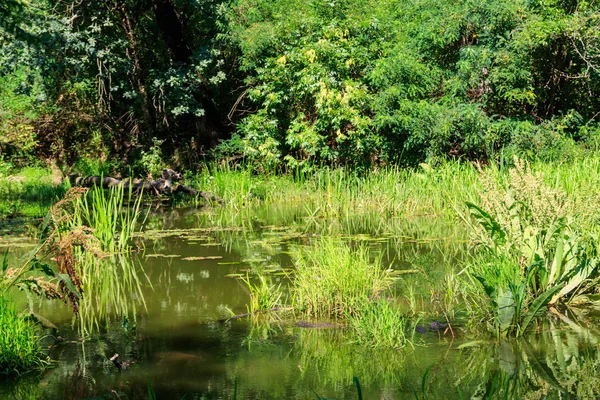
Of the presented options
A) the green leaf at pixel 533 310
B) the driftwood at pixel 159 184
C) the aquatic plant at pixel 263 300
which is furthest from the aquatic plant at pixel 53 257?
the driftwood at pixel 159 184

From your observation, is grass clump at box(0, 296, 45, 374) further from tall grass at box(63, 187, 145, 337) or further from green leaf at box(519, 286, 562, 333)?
green leaf at box(519, 286, 562, 333)

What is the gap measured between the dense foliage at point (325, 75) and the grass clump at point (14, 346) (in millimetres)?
9856

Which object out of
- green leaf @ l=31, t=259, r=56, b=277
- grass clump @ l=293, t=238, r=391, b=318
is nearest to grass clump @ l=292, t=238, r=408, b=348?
grass clump @ l=293, t=238, r=391, b=318

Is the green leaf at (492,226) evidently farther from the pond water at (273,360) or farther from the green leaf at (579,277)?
the pond water at (273,360)

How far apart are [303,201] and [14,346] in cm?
917

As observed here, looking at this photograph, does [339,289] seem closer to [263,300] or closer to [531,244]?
[263,300]

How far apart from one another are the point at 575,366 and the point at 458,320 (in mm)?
1179

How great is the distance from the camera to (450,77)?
15594 millimetres

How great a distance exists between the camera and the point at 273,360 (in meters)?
→ 4.84

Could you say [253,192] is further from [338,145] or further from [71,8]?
[71,8]

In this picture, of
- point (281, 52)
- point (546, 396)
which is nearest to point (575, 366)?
point (546, 396)

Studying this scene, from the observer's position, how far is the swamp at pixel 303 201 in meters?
4.79

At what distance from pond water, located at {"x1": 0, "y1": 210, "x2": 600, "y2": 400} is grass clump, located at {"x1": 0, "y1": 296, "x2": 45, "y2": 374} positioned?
0.12 metres

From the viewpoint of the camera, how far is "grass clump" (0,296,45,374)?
464 centimetres
